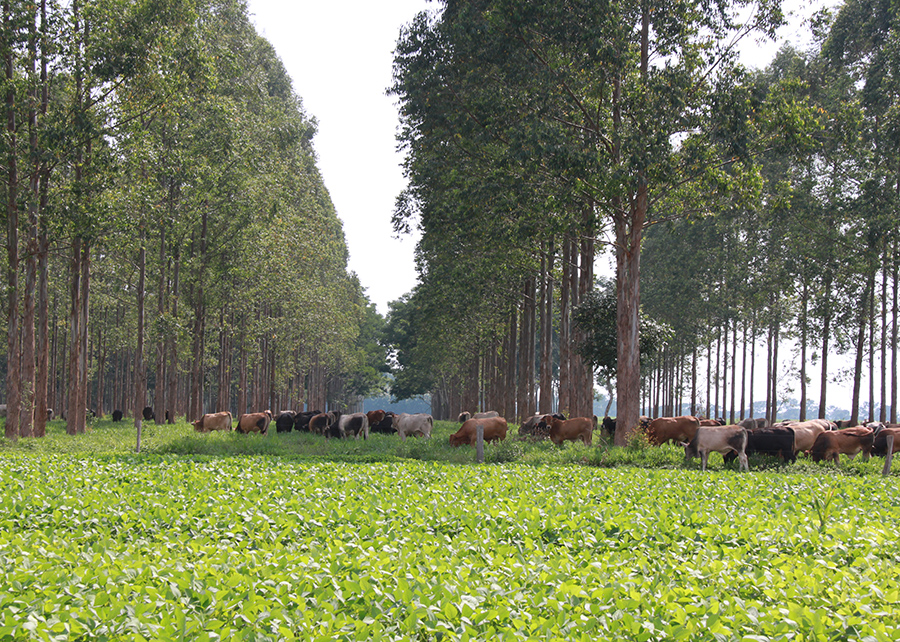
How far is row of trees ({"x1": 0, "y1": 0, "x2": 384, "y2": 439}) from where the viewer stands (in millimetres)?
23547

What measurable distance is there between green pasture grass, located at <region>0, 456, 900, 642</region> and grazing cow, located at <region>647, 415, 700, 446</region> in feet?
34.1

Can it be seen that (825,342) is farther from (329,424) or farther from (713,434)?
(329,424)

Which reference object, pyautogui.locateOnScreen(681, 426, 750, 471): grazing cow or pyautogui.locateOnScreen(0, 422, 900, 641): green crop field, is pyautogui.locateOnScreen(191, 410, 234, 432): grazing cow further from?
pyautogui.locateOnScreen(681, 426, 750, 471): grazing cow

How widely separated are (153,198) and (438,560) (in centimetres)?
2406

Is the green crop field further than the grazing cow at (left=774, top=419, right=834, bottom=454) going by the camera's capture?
No

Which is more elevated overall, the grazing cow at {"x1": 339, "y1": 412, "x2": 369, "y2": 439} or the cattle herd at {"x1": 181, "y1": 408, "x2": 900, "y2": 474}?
the cattle herd at {"x1": 181, "y1": 408, "x2": 900, "y2": 474}

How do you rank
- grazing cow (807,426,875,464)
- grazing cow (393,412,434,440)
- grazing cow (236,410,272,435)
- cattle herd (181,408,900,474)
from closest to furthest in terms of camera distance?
cattle herd (181,408,900,474)
grazing cow (807,426,875,464)
grazing cow (393,412,434,440)
grazing cow (236,410,272,435)

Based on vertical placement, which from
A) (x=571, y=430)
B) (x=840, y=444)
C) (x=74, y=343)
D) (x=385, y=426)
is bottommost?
(x=385, y=426)

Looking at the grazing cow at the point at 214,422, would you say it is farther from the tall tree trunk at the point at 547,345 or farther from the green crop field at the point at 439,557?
the green crop field at the point at 439,557

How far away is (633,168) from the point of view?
21.2 m

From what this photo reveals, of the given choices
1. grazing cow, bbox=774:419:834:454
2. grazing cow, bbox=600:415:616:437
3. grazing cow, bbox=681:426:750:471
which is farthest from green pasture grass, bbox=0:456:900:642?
grazing cow, bbox=600:415:616:437

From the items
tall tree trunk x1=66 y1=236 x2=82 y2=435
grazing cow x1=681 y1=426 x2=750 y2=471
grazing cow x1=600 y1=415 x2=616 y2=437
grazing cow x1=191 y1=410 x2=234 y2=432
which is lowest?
grazing cow x1=191 y1=410 x2=234 y2=432

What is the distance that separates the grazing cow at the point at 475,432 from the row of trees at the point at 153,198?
13917 mm

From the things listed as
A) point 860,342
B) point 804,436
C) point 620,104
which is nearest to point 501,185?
point 620,104
